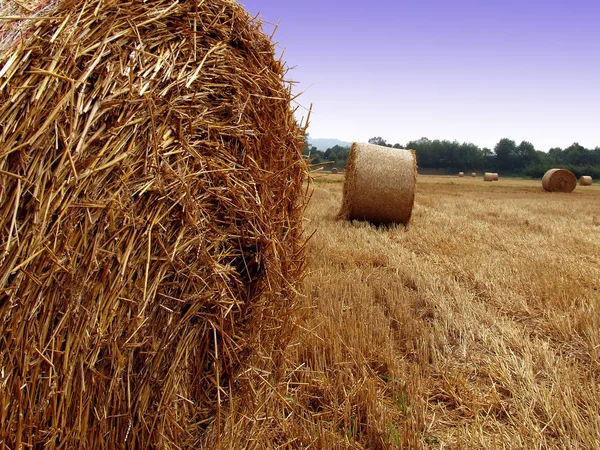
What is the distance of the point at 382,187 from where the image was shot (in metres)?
8.30

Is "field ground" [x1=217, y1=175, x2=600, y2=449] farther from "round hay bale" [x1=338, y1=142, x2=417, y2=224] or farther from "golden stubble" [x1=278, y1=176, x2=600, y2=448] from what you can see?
"round hay bale" [x1=338, y1=142, x2=417, y2=224]

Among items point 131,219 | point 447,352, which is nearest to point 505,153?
point 447,352

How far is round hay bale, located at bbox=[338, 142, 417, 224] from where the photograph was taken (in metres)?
8.25

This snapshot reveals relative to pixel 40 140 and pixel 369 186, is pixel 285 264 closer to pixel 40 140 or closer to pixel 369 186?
pixel 40 140

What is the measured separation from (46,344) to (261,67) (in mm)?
1674

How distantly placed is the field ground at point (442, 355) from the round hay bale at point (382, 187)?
8.37 ft

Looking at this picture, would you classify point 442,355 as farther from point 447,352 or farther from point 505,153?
point 505,153

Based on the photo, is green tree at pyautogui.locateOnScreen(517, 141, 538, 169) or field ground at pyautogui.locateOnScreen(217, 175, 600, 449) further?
green tree at pyautogui.locateOnScreen(517, 141, 538, 169)

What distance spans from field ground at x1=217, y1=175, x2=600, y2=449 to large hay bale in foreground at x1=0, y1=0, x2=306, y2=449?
1.86ft

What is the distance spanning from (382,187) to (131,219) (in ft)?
22.5

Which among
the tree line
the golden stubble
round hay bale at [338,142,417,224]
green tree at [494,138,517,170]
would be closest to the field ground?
the golden stubble

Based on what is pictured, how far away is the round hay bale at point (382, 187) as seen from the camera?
27.1 ft

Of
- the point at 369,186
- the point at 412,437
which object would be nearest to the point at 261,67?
the point at 412,437

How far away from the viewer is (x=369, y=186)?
27.2 feet
